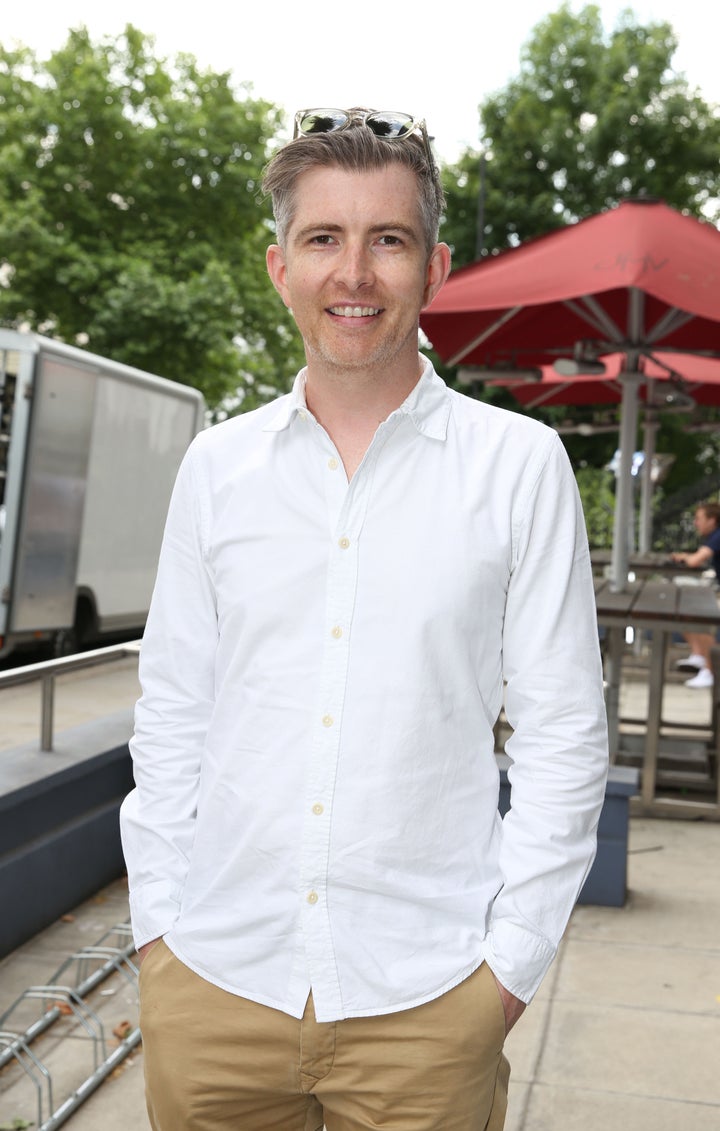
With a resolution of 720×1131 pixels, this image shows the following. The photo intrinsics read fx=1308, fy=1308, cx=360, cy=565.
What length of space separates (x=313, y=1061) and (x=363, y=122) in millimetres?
1267

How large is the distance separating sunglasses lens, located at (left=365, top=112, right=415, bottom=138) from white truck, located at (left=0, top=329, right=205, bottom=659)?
938cm

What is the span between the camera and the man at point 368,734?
169 cm

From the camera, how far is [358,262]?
1796mm

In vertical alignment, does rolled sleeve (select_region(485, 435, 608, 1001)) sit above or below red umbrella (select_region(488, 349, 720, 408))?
below

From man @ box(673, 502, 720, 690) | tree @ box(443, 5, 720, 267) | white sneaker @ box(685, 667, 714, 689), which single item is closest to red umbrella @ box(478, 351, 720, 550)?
man @ box(673, 502, 720, 690)

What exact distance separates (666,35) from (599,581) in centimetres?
2457

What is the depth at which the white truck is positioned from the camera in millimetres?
11023

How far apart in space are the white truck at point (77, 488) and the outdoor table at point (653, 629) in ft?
17.7

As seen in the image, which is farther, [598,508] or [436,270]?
[598,508]

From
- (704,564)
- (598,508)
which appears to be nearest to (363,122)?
(704,564)

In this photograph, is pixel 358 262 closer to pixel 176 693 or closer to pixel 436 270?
pixel 436 270

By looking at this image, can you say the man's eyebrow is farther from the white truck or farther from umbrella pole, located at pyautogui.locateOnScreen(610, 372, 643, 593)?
the white truck

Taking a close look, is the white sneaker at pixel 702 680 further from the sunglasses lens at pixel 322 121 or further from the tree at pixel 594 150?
the tree at pixel 594 150

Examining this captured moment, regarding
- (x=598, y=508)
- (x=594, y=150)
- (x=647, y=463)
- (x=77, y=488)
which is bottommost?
(x=77, y=488)
